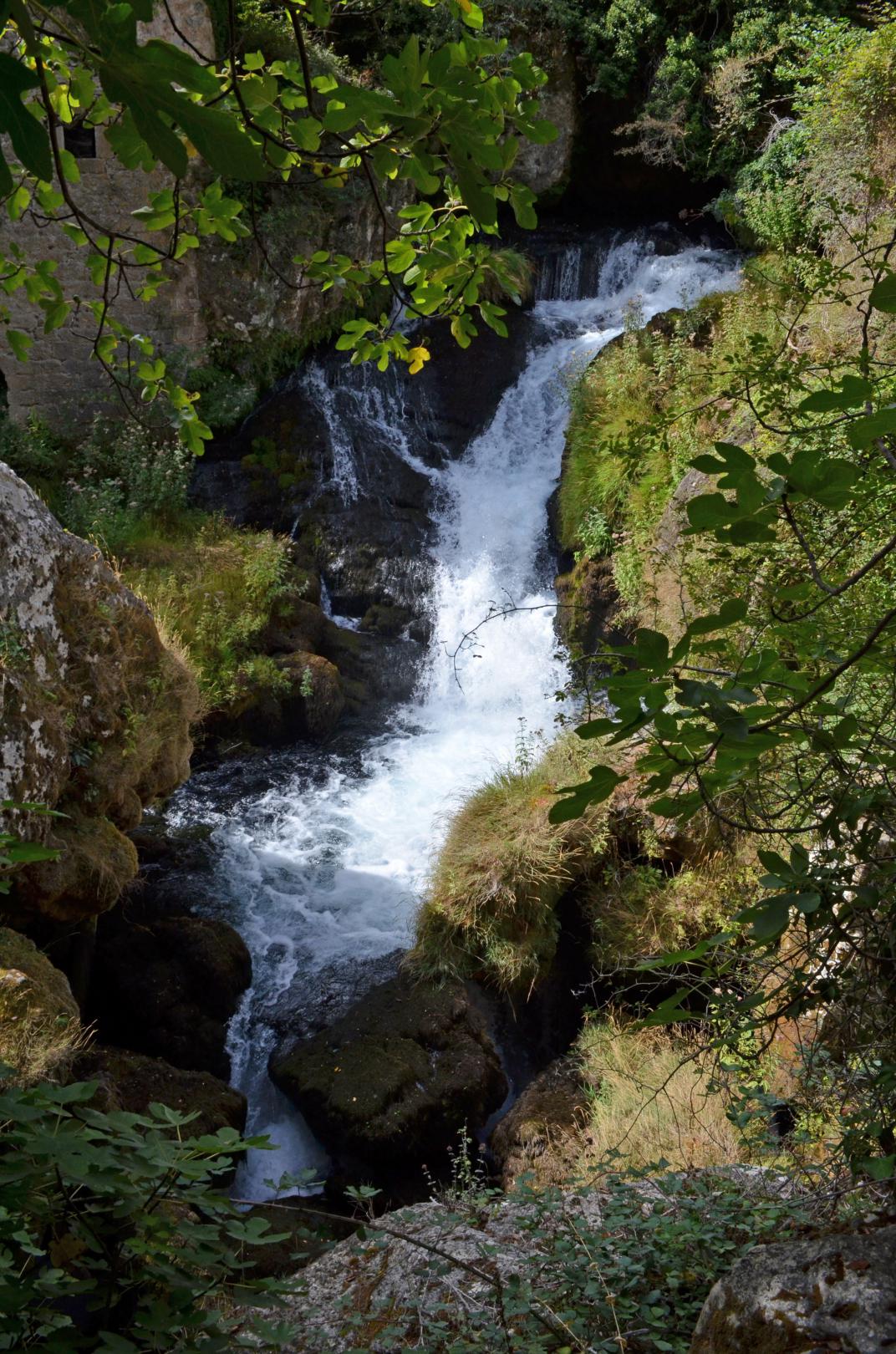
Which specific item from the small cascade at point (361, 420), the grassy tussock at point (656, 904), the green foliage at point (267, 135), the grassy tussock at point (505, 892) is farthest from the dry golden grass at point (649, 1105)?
the small cascade at point (361, 420)

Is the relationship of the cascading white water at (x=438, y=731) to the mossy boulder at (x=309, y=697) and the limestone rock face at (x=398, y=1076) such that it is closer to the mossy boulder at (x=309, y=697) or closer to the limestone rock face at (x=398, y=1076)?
the limestone rock face at (x=398, y=1076)

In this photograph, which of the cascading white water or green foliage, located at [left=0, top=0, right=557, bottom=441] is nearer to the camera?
green foliage, located at [left=0, top=0, right=557, bottom=441]

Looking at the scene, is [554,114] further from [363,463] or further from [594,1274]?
[594,1274]

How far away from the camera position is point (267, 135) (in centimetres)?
125

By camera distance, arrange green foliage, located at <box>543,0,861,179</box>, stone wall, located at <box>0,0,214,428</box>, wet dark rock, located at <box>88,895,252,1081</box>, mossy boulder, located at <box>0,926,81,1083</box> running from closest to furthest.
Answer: mossy boulder, located at <box>0,926,81,1083</box>, wet dark rock, located at <box>88,895,252,1081</box>, stone wall, located at <box>0,0,214,428</box>, green foliage, located at <box>543,0,861,179</box>

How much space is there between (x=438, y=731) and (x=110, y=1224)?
A: 7.41 metres

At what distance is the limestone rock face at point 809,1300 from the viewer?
1.21m

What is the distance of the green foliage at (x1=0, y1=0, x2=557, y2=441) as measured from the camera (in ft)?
2.52

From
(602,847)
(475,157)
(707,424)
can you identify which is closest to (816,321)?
(707,424)

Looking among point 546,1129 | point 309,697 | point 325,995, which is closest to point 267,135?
point 546,1129

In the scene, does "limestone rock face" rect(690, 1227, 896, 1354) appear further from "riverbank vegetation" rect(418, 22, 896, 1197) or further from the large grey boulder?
the large grey boulder

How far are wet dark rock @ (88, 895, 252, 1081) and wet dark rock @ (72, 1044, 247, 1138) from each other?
0.75 ft

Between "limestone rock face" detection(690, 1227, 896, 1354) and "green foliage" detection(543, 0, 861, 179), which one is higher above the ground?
"green foliage" detection(543, 0, 861, 179)

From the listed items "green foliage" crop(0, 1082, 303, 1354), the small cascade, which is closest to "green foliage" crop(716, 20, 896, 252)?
the small cascade
